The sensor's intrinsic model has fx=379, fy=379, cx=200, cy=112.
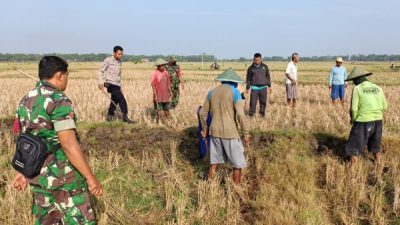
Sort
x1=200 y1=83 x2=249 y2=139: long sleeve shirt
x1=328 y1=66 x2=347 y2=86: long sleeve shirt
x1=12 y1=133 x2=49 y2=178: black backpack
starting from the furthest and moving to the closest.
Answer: x1=328 y1=66 x2=347 y2=86: long sleeve shirt
x1=200 y1=83 x2=249 y2=139: long sleeve shirt
x1=12 y1=133 x2=49 y2=178: black backpack

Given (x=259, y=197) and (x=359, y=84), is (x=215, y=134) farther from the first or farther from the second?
(x=359, y=84)

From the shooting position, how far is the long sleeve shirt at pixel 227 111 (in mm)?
5047

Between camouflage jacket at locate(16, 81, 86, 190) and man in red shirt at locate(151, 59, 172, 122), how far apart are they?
6096mm

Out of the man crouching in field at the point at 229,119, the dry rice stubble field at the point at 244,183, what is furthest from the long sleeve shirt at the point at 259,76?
the man crouching in field at the point at 229,119

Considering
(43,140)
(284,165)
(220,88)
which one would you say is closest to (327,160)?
(284,165)

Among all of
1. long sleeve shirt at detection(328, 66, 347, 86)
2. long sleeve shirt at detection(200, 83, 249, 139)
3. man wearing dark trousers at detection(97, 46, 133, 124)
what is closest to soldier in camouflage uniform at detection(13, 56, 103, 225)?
long sleeve shirt at detection(200, 83, 249, 139)

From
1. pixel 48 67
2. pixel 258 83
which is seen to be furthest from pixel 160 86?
pixel 48 67

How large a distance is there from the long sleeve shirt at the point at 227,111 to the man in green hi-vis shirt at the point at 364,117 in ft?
6.07

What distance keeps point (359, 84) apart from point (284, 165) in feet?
5.75

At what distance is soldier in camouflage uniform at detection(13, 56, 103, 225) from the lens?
2.89m

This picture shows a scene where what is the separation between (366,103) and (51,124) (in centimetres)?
457

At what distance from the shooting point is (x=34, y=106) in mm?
2904

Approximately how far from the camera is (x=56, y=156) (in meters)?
3.05

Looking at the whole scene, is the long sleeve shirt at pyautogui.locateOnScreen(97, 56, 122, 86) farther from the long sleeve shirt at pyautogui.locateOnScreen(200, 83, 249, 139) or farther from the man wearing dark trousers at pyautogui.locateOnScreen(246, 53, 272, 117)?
the long sleeve shirt at pyautogui.locateOnScreen(200, 83, 249, 139)
